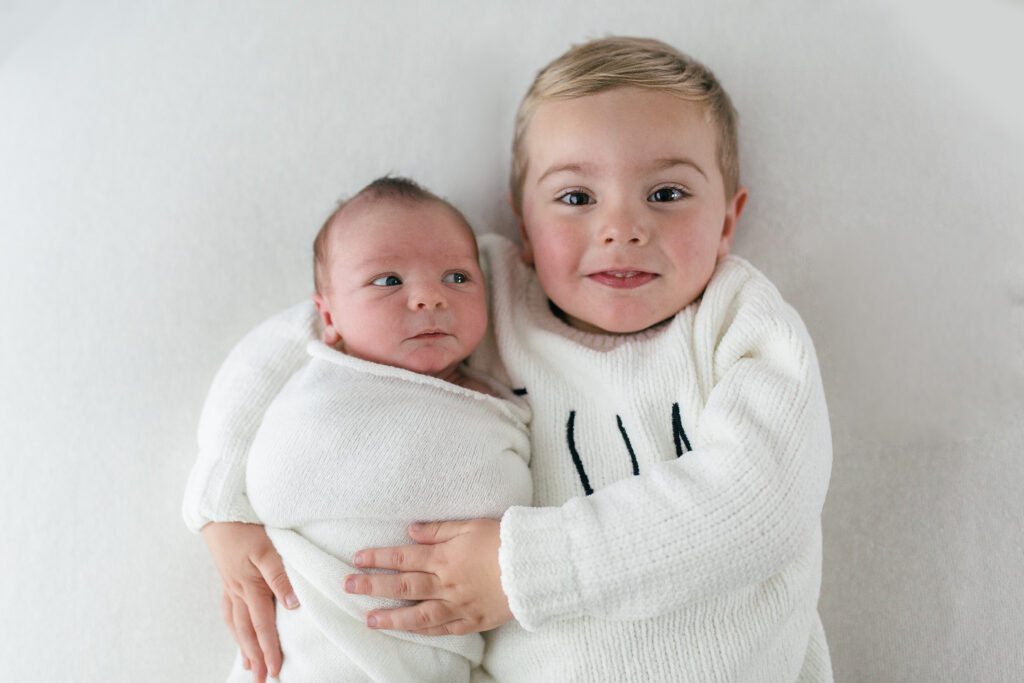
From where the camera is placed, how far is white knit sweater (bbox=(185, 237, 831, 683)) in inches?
38.9

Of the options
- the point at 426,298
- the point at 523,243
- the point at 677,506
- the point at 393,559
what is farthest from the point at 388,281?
the point at 677,506

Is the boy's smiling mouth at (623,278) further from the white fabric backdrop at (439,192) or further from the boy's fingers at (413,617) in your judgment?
the boy's fingers at (413,617)

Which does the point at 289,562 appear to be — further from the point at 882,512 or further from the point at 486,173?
the point at 882,512

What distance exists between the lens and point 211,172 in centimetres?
144

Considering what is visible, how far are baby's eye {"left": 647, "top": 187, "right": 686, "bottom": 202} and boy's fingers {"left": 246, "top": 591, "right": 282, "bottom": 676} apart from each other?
2.86 ft

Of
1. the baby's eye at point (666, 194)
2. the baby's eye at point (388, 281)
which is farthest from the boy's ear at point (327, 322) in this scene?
the baby's eye at point (666, 194)

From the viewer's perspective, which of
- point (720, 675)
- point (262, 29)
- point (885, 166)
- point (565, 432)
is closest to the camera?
point (720, 675)

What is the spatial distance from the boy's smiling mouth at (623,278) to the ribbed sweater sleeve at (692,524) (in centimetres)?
24

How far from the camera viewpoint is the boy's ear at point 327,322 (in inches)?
49.5

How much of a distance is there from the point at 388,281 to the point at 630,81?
0.50m

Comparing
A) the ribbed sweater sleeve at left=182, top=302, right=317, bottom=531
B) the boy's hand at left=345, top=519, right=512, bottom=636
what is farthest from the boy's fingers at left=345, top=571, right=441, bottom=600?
the ribbed sweater sleeve at left=182, top=302, right=317, bottom=531

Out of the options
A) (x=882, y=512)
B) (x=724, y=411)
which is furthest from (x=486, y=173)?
(x=882, y=512)

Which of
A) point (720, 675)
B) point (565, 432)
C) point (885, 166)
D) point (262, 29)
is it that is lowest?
point (720, 675)

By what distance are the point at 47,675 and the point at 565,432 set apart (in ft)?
3.08
